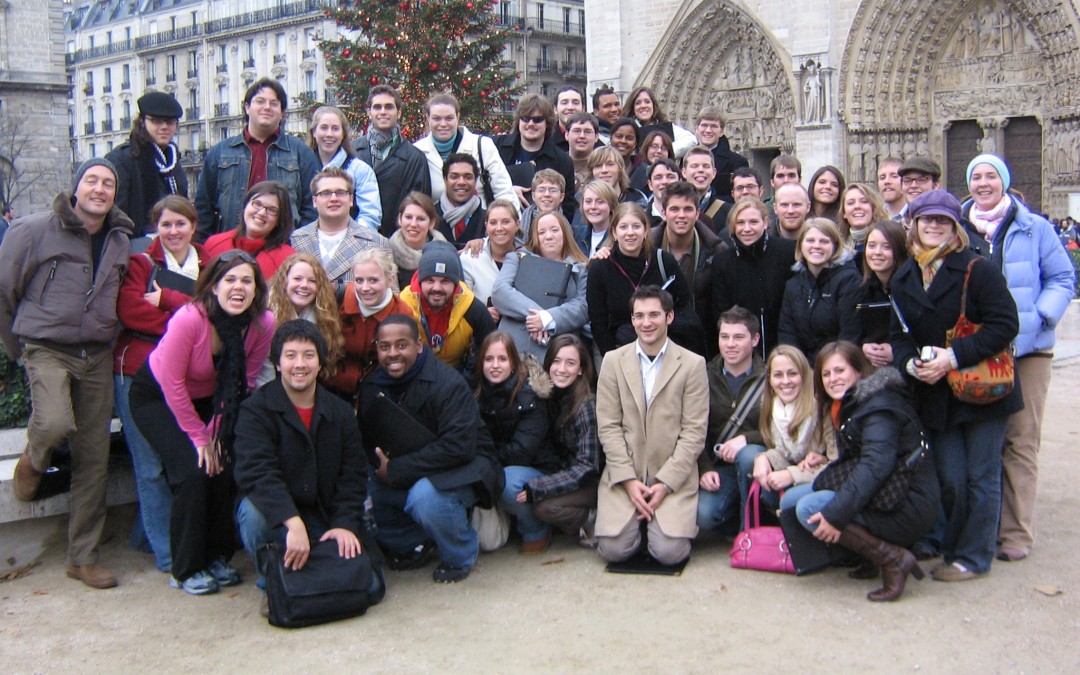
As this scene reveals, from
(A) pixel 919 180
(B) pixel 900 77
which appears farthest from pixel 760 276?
(B) pixel 900 77

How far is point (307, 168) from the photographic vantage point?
6.59m

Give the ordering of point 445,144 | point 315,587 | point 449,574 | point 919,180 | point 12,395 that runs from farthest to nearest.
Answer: point 445,144, point 919,180, point 12,395, point 449,574, point 315,587

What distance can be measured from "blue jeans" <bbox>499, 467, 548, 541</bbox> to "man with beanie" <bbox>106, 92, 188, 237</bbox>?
2578 mm

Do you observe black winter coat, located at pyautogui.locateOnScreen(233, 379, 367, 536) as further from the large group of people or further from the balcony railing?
the balcony railing

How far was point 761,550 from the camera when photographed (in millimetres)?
5156

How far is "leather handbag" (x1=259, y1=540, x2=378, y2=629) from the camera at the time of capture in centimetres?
454

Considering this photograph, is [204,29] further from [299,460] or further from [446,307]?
[299,460]

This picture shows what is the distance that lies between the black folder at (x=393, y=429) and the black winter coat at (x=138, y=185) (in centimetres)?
197

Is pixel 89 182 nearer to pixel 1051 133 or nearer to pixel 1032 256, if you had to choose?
pixel 1032 256

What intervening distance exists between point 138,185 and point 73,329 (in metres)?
1.45

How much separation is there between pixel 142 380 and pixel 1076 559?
474cm

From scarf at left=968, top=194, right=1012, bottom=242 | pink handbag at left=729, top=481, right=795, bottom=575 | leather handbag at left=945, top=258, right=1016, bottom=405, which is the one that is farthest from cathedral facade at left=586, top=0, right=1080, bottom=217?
pink handbag at left=729, top=481, right=795, bottom=575

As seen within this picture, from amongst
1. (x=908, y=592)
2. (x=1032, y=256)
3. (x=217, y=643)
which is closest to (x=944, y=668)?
(x=908, y=592)

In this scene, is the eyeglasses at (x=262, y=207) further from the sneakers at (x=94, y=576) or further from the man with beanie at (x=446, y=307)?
the sneakers at (x=94, y=576)
